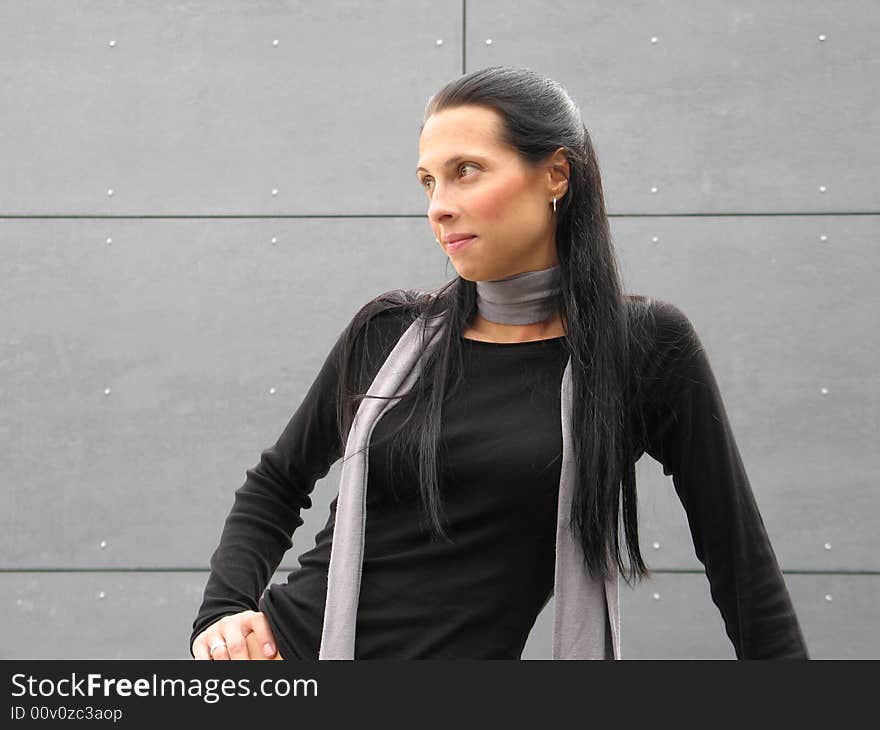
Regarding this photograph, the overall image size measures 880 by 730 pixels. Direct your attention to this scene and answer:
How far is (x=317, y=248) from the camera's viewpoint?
130 inches

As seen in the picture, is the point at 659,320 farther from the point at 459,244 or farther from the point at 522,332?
→ the point at 459,244

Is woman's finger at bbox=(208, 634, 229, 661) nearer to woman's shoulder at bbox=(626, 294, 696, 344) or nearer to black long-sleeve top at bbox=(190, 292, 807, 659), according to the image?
black long-sleeve top at bbox=(190, 292, 807, 659)

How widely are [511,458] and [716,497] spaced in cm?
27

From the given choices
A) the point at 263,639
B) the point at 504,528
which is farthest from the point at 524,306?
the point at 263,639

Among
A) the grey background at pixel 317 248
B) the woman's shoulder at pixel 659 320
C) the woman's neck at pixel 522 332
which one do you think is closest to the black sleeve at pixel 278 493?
the woman's neck at pixel 522 332

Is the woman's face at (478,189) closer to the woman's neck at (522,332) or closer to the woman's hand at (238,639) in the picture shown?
the woman's neck at (522,332)

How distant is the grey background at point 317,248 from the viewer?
3234 millimetres

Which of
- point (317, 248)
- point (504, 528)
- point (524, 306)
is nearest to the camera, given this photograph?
point (504, 528)

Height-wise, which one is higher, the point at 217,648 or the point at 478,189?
the point at 478,189

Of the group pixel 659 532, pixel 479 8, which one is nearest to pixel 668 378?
pixel 659 532

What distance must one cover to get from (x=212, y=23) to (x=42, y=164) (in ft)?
2.26

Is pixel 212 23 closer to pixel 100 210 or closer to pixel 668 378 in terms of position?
pixel 100 210

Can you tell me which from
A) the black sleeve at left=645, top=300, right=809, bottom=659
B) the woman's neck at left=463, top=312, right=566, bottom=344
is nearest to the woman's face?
the woman's neck at left=463, top=312, right=566, bottom=344

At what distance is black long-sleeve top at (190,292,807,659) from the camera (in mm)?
1394
